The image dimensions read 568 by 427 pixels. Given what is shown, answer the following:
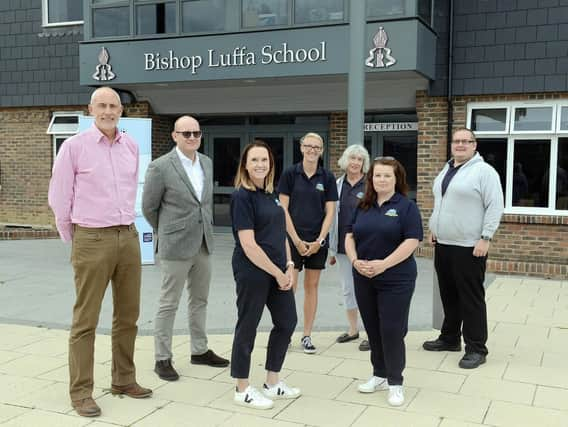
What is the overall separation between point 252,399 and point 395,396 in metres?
0.94

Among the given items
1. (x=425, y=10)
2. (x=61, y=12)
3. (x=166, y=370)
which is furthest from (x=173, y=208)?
(x=61, y=12)

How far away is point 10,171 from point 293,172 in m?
10.6

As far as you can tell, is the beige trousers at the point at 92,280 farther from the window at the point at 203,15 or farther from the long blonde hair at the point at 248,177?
the window at the point at 203,15

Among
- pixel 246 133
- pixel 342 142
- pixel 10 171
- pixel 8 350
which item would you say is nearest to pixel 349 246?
pixel 8 350

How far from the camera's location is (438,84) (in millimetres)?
10172

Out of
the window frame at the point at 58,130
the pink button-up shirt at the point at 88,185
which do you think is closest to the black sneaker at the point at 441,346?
the pink button-up shirt at the point at 88,185

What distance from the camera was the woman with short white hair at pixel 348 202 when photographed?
5281 mm

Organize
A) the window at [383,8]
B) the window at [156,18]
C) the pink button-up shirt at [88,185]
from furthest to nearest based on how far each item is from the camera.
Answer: the window at [156,18]
the window at [383,8]
the pink button-up shirt at [88,185]

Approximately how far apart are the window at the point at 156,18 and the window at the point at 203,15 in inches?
9.7

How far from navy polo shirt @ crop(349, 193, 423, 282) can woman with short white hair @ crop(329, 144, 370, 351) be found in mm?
1102

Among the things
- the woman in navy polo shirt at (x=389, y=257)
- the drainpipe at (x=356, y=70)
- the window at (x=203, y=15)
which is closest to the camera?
the woman in navy polo shirt at (x=389, y=257)

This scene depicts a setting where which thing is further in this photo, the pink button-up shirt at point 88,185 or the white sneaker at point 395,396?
the white sneaker at point 395,396

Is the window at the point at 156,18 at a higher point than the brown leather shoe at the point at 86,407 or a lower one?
higher

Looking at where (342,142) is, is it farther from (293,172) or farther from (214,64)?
(293,172)
